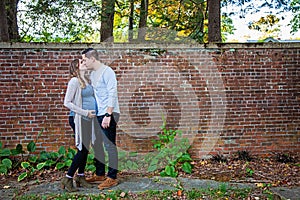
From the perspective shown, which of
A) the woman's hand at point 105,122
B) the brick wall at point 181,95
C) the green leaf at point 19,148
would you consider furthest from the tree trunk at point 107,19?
the woman's hand at point 105,122

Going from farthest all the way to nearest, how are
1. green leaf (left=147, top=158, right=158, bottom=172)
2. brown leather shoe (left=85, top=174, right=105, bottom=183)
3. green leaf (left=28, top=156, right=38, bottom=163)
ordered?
green leaf (left=28, top=156, right=38, bottom=163)
green leaf (left=147, top=158, right=158, bottom=172)
brown leather shoe (left=85, top=174, right=105, bottom=183)

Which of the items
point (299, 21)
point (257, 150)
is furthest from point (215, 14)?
point (299, 21)

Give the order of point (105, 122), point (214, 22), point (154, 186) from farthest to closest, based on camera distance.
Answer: point (214, 22)
point (154, 186)
point (105, 122)

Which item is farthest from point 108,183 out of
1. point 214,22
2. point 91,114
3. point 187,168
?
point 214,22

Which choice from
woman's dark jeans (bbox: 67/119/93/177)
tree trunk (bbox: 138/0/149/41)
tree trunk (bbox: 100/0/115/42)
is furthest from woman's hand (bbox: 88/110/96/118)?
tree trunk (bbox: 138/0/149/41)

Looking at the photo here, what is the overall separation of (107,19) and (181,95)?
15.1 feet

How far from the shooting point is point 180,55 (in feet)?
20.7

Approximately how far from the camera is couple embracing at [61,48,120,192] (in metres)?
4.46

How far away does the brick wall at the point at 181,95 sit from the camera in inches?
236

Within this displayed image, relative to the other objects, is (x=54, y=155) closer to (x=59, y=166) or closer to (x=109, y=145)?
(x=59, y=166)

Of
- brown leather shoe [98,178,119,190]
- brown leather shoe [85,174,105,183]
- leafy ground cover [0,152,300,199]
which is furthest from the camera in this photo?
brown leather shoe [85,174,105,183]

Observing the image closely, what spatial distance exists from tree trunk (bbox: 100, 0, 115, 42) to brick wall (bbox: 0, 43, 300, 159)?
11.0 feet

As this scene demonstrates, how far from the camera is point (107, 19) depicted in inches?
391

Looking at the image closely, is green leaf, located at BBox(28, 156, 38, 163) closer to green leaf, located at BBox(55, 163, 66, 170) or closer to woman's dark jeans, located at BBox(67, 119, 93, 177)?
green leaf, located at BBox(55, 163, 66, 170)
